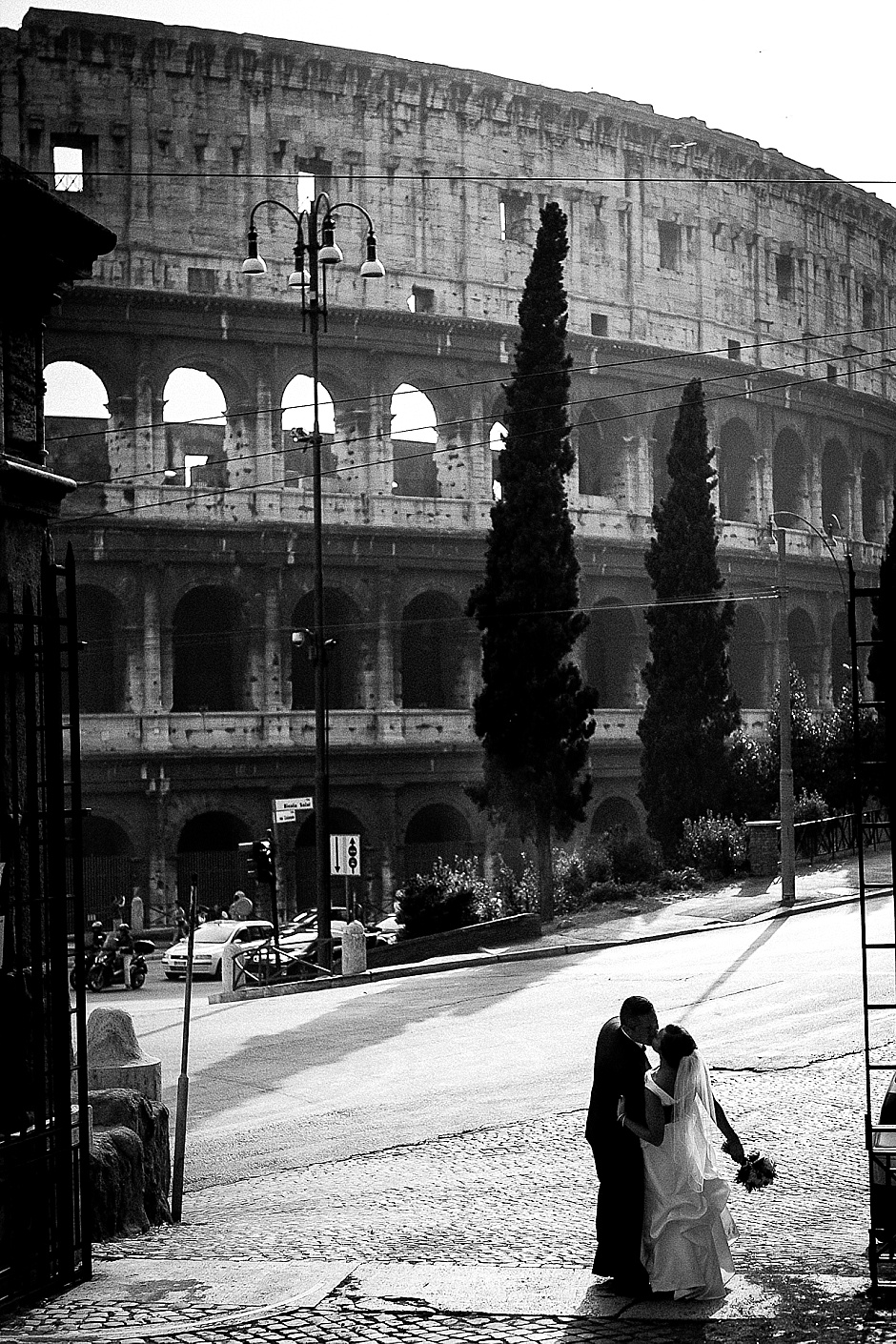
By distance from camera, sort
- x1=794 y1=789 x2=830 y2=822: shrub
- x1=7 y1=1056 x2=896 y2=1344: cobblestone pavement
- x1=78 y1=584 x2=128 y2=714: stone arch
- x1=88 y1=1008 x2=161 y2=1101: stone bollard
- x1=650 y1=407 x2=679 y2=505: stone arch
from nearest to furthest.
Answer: x1=7 y1=1056 x2=896 y2=1344: cobblestone pavement → x1=88 y1=1008 x2=161 y2=1101: stone bollard → x1=794 y1=789 x2=830 y2=822: shrub → x1=78 y1=584 x2=128 y2=714: stone arch → x1=650 y1=407 x2=679 y2=505: stone arch

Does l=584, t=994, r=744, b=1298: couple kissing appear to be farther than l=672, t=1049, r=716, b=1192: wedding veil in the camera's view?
No

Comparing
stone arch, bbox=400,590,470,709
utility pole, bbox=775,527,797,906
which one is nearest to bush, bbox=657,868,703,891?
utility pole, bbox=775,527,797,906

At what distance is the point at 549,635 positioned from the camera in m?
27.4

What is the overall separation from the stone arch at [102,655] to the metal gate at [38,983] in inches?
1034

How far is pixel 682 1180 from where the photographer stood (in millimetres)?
7086

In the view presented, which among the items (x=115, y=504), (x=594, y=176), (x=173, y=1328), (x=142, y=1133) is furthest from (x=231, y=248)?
(x=173, y=1328)

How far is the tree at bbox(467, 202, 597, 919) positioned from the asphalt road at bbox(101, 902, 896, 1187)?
16.3 ft

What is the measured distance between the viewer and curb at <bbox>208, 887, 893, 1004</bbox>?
862 inches

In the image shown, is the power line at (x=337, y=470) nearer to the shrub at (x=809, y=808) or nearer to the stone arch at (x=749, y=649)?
the stone arch at (x=749, y=649)

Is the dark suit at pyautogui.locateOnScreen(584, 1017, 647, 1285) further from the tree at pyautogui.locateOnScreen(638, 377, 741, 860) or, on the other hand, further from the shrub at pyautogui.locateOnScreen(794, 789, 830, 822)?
the tree at pyautogui.locateOnScreen(638, 377, 741, 860)

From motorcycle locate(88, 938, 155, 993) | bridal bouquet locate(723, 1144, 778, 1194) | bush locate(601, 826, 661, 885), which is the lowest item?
motorcycle locate(88, 938, 155, 993)

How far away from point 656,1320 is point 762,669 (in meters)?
35.0

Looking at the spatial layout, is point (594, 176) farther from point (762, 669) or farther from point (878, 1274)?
point (878, 1274)

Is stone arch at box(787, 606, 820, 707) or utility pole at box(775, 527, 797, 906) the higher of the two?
stone arch at box(787, 606, 820, 707)
